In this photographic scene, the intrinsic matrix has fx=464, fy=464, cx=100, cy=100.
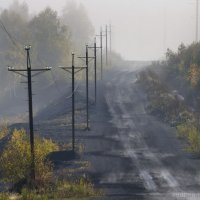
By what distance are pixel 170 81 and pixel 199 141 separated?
3187 centimetres

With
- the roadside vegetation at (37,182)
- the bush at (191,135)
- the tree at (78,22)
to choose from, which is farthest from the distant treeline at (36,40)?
the roadside vegetation at (37,182)

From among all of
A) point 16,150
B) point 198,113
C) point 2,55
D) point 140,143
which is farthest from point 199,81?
point 2,55

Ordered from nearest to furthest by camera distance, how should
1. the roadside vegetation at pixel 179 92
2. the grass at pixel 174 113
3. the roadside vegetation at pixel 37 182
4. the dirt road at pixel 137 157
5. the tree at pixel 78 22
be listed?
the roadside vegetation at pixel 37 182, the dirt road at pixel 137 157, the grass at pixel 174 113, the roadside vegetation at pixel 179 92, the tree at pixel 78 22

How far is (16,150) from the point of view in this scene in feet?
95.9

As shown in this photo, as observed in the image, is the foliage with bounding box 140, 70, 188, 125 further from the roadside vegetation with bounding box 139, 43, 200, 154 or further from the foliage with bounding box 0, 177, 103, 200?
the foliage with bounding box 0, 177, 103, 200

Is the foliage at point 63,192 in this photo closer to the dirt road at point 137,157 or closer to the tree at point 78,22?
the dirt road at point 137,157

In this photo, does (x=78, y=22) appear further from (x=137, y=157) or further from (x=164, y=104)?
(x=137, y=157)

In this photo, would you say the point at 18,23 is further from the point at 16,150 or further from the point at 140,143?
the point at 16,150

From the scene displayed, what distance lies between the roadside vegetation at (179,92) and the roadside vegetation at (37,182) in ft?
39.5

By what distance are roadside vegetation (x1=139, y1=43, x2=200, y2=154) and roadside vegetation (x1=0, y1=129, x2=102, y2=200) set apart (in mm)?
12054

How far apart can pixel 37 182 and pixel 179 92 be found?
37.5 meters

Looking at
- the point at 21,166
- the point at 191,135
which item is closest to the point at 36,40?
the point at 191,135

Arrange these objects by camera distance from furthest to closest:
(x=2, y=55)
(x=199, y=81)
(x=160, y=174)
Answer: (x=2, y=55)
(x=199, y=81)
(x=160, y=174)

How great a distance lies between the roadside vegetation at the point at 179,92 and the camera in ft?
136
